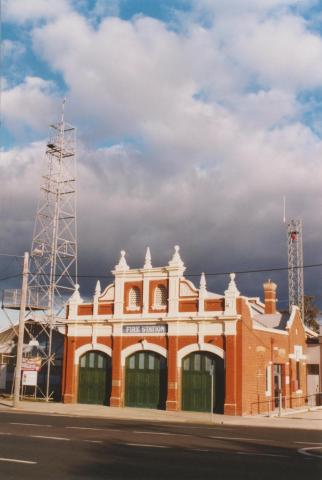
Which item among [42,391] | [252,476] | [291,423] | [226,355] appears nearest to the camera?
[252,476]

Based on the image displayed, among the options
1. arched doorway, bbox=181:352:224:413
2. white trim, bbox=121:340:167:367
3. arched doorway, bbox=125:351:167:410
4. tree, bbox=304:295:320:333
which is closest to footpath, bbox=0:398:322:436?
arched doorway, bbox=125:351:167:410

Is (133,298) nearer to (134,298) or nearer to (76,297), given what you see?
(134,298)

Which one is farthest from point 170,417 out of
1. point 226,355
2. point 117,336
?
point 117,336

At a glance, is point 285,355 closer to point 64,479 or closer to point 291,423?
point 291,423

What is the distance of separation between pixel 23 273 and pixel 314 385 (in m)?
22.9

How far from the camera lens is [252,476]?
12.2 meters

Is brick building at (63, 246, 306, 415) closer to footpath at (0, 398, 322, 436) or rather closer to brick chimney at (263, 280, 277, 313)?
footpath at (0, 398, 322, 436)

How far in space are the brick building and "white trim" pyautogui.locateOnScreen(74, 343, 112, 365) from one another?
6 cm

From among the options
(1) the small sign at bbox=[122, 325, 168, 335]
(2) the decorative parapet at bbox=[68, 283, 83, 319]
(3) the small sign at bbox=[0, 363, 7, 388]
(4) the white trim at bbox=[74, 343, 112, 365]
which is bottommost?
(3) the small sign at bbox=[0, 363, 7, 388]

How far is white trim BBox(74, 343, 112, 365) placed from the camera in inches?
1452

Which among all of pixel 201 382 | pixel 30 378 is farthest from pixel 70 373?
pixel 201 382

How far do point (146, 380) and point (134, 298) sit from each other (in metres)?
4.93

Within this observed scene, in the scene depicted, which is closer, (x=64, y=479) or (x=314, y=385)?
(x=64, y=479)

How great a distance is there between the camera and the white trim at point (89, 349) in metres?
36.9
